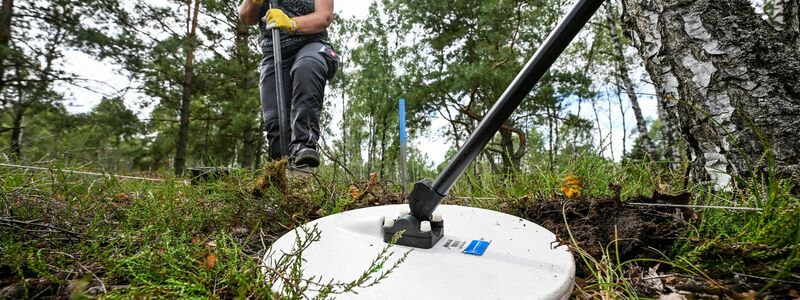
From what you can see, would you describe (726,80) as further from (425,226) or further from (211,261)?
(211,261)

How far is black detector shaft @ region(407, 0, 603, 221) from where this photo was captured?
0.68m

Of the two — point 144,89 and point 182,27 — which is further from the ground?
point 182,27

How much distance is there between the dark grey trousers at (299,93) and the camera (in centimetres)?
218

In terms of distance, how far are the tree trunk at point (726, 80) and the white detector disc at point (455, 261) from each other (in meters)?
0.72

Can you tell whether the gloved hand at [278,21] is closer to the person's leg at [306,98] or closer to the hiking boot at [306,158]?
the person's leg at [306,98]

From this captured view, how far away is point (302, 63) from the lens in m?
2.23

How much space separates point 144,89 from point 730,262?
9743 mm

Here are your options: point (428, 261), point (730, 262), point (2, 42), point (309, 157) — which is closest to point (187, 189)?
point (309, 157)

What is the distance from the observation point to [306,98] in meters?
2.21

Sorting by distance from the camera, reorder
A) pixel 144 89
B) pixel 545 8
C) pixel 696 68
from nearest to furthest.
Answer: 1. pixel 696 68
2. pixel 144 89
3. pixel 545 8

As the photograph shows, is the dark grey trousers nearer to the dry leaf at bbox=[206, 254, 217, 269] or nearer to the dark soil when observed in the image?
the dry leaf at bbox=[206, 254, 217, 269]

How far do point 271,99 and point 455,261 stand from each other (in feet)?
6.86

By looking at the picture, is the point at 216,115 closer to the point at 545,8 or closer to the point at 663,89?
the point at 545,8

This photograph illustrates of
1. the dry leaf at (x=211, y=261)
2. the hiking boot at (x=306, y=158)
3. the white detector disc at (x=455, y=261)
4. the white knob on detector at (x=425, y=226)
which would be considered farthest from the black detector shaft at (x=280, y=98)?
the white knob on detector at (x=425, y=226)
